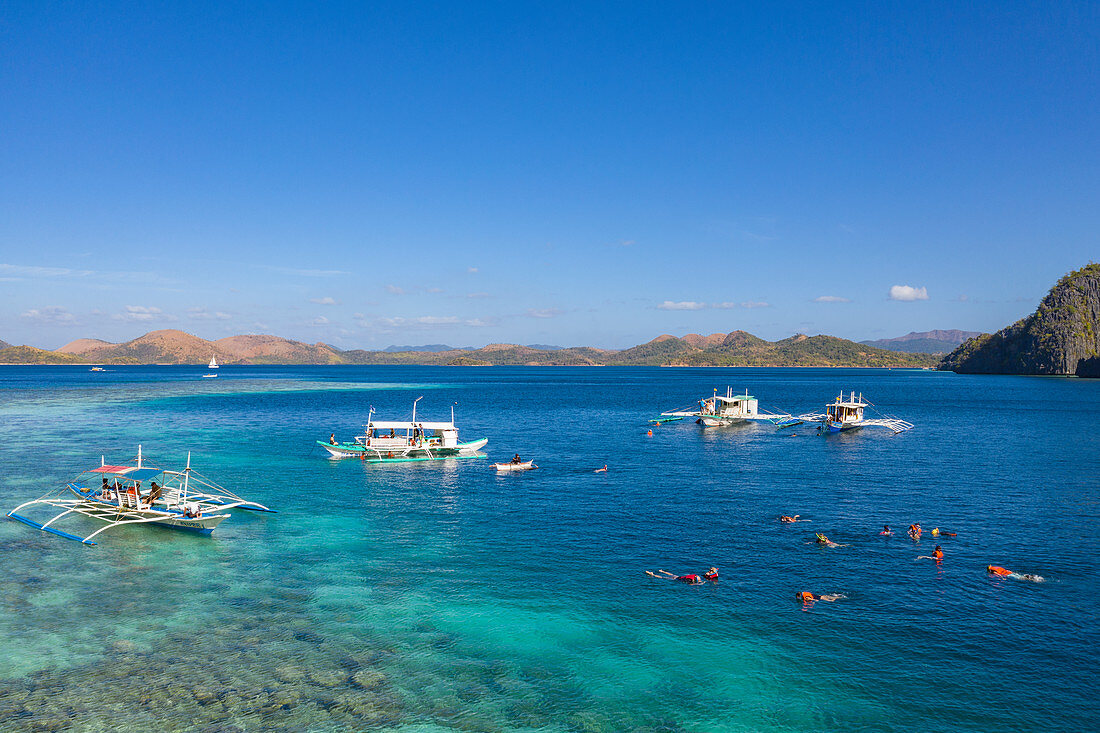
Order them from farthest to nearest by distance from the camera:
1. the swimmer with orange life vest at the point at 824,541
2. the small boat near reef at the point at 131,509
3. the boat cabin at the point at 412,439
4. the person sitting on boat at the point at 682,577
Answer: the boat cabin at the point at 412,439 < the small boat near reef at the point at 131,509 < the swimmer with orange life vest at the point at 824,541 < the person sitting on boat at the point at 682,577

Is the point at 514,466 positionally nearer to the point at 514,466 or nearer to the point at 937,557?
the point at 514,466

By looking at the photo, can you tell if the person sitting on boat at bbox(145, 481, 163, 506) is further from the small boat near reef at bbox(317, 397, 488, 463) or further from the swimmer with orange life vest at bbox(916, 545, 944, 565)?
the swimmer with orange life vest at bbox(916, 545, 944, 565)

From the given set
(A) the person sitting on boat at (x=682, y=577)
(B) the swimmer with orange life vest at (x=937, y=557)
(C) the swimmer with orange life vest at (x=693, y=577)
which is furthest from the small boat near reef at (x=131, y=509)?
(B) the swimmer with orange life vest at (x=937, y=557)

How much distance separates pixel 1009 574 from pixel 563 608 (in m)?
25.8

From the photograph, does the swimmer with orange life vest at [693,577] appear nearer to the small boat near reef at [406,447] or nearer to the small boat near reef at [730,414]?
the small boat near reef at [406,447]

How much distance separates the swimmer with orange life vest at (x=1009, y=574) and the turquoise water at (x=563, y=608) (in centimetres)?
72

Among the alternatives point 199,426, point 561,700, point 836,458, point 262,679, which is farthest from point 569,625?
point 199,426

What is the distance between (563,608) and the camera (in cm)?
3162

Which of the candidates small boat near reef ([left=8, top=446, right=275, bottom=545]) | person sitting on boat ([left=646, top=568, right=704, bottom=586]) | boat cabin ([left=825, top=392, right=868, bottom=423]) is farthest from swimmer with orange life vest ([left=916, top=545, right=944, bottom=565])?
boat cabin ([left=825, top=392, right=868, bottom=423])

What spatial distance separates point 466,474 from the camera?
6738 centimetres

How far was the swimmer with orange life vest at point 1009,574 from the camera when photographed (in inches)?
1389

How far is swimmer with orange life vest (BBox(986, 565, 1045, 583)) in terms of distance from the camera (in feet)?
116

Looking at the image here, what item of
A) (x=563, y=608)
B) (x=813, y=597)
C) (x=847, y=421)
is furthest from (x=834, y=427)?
(x=563, y=608)

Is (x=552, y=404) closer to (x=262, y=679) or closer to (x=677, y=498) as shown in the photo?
(x=677, y=498)
